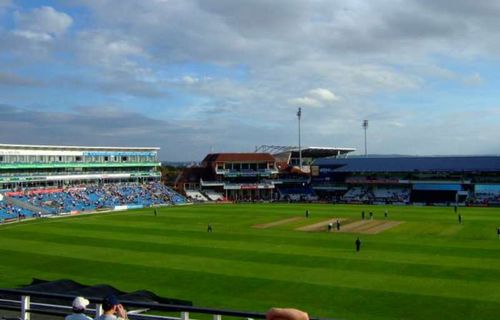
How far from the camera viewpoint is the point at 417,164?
2918 inches

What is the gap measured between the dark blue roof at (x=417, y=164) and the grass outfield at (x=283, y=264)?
24944mm

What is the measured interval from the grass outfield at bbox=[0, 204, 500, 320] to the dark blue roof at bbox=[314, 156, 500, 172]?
24.9m

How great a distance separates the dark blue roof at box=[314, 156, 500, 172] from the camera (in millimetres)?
69125

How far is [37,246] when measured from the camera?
112 feet

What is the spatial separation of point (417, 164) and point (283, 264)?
52626mm

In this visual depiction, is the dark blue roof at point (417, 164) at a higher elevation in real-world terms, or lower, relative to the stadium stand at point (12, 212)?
higher

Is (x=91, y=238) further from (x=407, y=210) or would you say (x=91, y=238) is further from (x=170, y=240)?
(x=407, y=210)

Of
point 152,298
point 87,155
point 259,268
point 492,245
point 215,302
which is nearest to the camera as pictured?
point 152,298

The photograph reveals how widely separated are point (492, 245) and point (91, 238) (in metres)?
25.5

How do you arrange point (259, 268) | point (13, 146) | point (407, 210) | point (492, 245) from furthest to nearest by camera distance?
1. point (13, 146)
2. point (407, 210)
3. point (492, 245)
4. point (259, 268)

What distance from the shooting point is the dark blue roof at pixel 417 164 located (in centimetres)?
6912

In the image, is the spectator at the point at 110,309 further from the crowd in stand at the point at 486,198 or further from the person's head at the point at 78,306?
the crowd in stand at the point at 486,198

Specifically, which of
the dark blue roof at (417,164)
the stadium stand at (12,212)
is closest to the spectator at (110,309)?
the stadium stand at (12,212)

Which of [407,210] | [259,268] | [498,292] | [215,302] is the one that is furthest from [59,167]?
[498,292]
